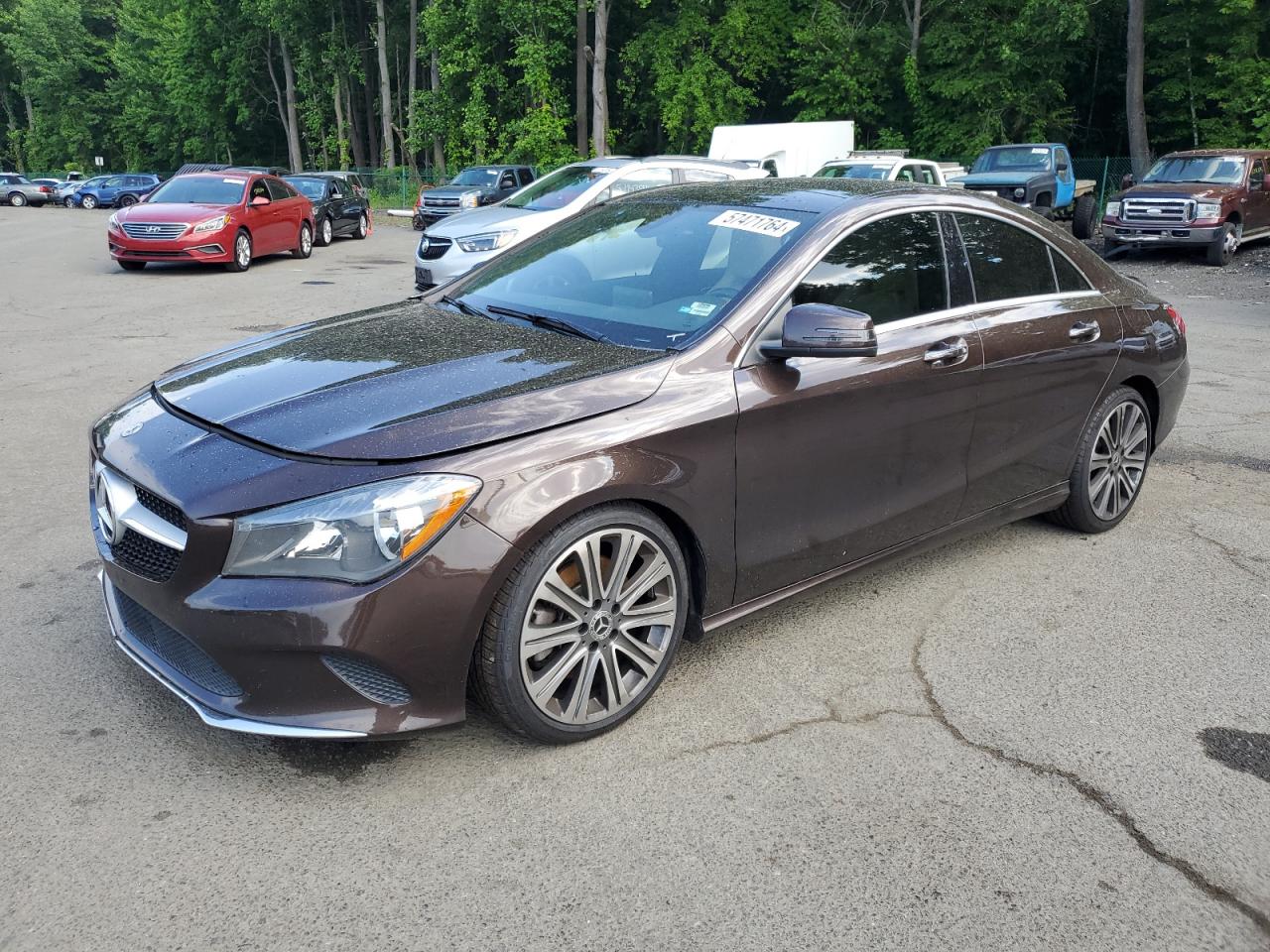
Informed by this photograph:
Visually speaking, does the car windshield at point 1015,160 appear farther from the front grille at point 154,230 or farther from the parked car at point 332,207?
the front grille at point 154,230

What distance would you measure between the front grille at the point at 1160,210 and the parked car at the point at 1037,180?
8.08ft

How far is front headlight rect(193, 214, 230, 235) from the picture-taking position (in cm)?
1720

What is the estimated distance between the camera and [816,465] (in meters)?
3.79

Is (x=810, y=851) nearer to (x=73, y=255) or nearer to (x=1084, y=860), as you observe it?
(x=1084, y=860)

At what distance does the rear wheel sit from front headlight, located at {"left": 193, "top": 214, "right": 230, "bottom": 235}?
0.34 m

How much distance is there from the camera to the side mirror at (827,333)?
3512 mm

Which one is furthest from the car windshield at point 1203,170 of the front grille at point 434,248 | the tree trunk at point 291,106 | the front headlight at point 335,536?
the tree trunk at point 291,106

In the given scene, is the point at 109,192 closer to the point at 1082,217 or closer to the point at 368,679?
the point at 1082,217

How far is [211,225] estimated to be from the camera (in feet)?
56.9

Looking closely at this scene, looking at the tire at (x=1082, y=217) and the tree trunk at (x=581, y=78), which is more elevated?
the tree trunk at (x=581, y=78)

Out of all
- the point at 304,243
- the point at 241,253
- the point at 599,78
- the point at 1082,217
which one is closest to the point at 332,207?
the point at 304,243

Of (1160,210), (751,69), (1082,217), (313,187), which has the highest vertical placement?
(751,69)

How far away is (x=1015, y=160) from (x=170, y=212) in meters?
17.0

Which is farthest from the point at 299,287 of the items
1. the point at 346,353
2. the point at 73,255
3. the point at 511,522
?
the point at 511,522
